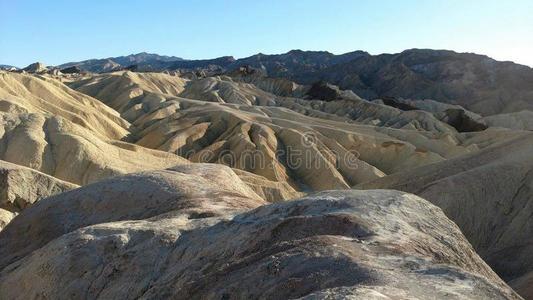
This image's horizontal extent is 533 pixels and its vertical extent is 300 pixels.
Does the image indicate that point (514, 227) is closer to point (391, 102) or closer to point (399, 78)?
point (391, 102)

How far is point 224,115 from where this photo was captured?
50594mm

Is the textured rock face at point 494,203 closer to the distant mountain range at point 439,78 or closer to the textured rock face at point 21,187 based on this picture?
the textured rock face at point 21,187

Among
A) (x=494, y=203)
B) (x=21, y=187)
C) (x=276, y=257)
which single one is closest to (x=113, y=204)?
(x=276, y=257)

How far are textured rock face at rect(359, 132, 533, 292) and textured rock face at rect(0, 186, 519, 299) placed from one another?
26.9 feet

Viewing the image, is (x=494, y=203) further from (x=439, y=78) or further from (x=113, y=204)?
(x=439, y=78)

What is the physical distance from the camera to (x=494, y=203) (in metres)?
15.6

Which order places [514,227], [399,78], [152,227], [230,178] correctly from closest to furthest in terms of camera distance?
[152,227] < [230,178] < [514,227] < [399,78]

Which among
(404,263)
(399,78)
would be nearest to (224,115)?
(404,263)

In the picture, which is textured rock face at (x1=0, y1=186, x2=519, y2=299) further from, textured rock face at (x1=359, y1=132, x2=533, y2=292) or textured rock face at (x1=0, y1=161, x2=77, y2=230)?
textured rock face at (x1=359, y1=132, x2=533, y2=292)

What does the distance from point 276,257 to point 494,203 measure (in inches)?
475

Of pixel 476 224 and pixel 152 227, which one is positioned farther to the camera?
pixel 476 224

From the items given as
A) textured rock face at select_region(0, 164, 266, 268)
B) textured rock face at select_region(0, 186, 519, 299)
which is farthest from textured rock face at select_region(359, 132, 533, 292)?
textured rock face at select_region(0, 186, 519, 299)

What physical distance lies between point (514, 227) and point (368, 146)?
31.7 m

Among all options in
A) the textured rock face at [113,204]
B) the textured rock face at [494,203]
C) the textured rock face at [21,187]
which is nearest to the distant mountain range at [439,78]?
the textured rock face at [494,203]
